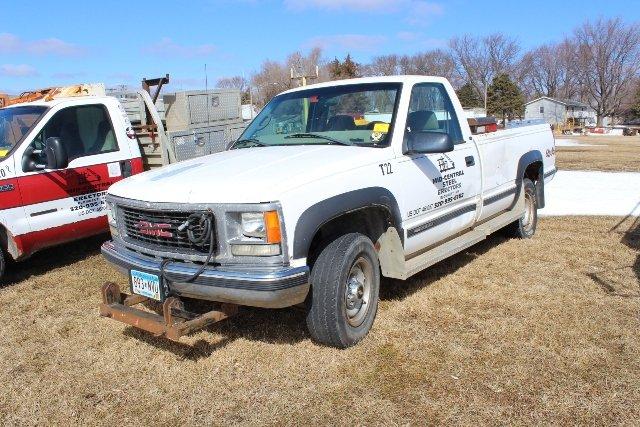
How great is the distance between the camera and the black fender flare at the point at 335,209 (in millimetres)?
3430

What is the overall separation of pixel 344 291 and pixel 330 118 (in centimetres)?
174

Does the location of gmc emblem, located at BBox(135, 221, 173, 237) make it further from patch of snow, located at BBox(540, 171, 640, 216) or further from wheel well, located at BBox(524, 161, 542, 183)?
patch of snow, located at BBox(540, 171, 640, 216)

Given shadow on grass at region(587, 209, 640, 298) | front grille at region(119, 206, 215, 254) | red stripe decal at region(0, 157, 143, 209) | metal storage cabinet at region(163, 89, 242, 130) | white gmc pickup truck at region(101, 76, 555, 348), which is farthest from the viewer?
metal storage cabinet at region(163, 89, 242, 130)

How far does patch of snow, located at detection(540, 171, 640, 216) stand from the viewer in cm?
877

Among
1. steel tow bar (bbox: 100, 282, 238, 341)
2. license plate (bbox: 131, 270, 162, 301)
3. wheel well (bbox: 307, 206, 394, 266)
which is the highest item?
wheel well (bbox: 307, 206, 394, 266)

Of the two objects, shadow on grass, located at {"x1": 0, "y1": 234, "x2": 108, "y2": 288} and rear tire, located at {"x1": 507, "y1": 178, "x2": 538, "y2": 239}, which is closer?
shadow on grass, located at {"x1": 0, "y1": 234, "x2": 108, "y2": 288}

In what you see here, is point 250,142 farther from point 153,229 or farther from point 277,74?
point 277,74

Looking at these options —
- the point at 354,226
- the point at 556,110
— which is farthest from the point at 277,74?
the point at 354,226

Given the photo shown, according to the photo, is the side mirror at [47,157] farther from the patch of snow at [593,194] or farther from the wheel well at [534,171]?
the patch of snow at [593,194]

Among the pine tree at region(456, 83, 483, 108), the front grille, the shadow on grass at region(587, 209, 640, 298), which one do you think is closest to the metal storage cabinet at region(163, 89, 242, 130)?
the front grille

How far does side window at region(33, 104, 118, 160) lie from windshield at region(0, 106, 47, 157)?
18cm

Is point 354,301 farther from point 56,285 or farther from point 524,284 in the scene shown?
point 56,285

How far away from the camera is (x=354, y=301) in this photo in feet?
13.3

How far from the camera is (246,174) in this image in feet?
12.2
